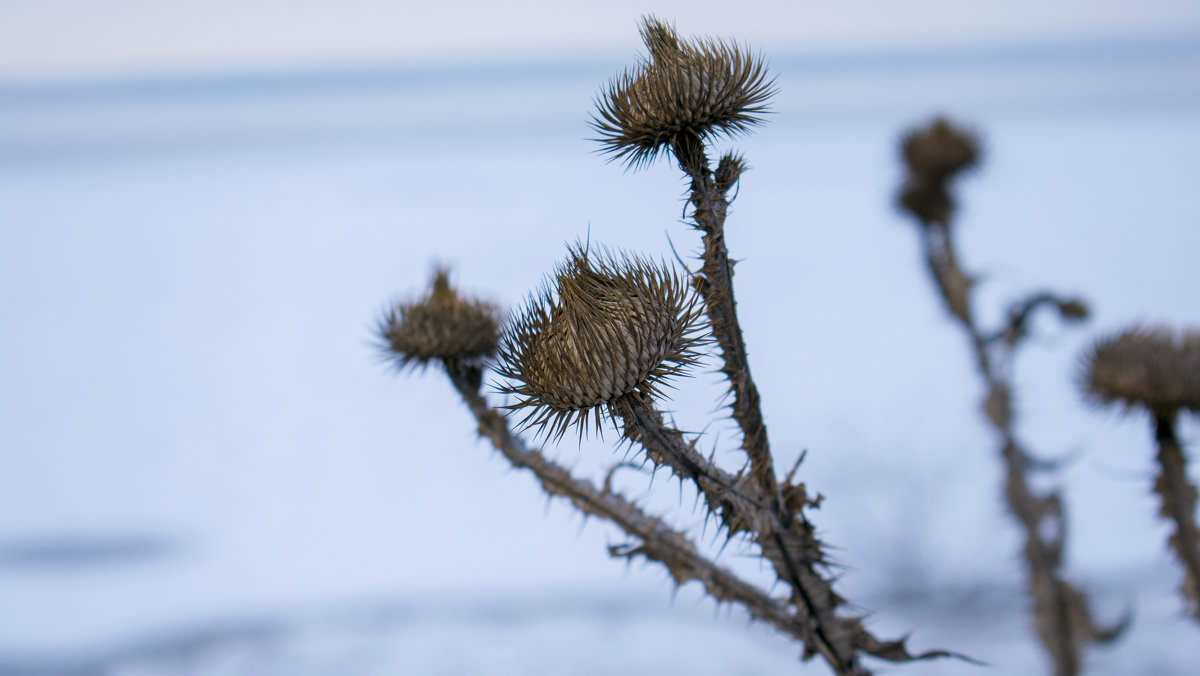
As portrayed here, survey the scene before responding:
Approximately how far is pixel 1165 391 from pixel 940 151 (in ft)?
4.67

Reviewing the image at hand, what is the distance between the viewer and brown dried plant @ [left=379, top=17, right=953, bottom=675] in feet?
3.57

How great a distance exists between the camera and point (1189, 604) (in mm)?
1884

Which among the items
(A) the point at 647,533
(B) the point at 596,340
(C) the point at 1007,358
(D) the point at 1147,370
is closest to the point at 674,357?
(B) the point at 596,340

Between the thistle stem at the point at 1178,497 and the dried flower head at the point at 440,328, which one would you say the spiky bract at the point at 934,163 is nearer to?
the thistle stem at the point at 1178,497

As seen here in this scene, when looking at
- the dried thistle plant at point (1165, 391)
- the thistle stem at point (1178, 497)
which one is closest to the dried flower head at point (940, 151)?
the dried thistle plant at point (1165, 391)

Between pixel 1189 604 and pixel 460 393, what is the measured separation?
1.64 meters

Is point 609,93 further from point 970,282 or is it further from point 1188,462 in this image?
point 970,282

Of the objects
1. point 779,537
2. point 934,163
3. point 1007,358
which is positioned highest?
point 934,163

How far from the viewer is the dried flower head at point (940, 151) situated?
9.92ft

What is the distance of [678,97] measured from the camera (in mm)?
1170

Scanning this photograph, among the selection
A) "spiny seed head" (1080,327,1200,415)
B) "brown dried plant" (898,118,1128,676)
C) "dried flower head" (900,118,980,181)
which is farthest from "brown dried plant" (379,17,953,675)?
"dried flower head" (900,118,980,181)

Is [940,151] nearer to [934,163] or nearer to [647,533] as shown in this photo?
[934,163]

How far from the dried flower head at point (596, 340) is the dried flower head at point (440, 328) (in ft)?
1.15

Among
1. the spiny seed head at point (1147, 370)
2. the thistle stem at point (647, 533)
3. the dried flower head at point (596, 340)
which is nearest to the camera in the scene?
the dried flower head at point (596, 340)
